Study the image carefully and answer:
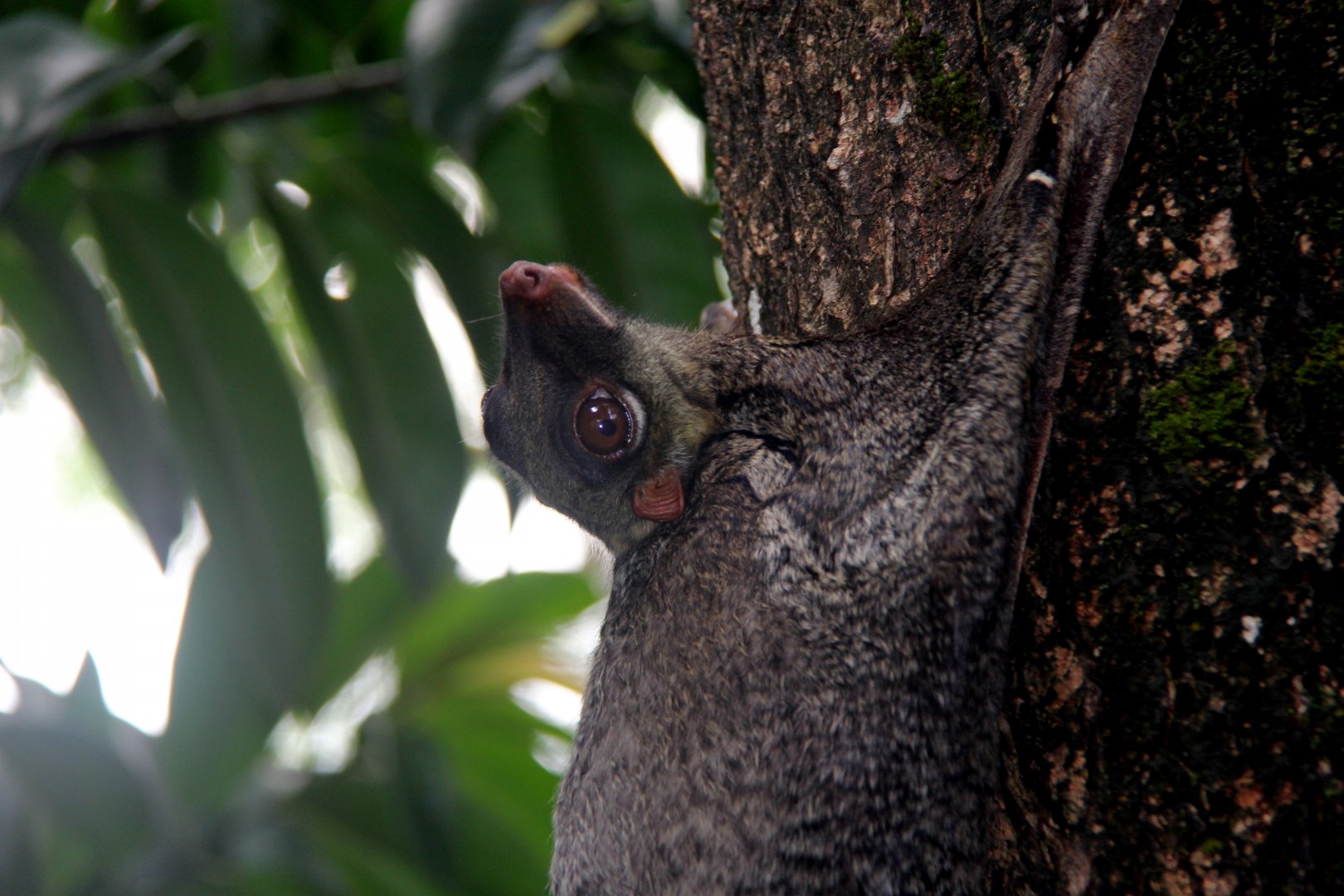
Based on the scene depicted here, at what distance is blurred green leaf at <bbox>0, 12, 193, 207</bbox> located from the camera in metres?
2.72

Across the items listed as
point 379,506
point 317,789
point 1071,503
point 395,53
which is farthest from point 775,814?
point 317,789

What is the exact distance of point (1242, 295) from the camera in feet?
6.07

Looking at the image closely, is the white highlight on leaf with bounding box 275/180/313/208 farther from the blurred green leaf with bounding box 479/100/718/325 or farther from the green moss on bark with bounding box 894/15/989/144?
the green moss on bark with bounding box 894/15/989/144

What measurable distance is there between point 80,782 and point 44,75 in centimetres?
295

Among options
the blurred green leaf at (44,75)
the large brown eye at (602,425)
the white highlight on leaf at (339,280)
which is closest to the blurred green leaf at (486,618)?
the white highlight on leaf at (339,280)

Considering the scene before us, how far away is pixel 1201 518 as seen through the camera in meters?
1.80

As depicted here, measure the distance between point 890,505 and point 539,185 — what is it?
2596 millimetres

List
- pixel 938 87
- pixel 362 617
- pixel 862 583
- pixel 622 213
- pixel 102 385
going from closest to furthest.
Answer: pixel 862 583 < pixel 938 87 < pixel 102 385 < pixel 622 213 < pixel 362 617

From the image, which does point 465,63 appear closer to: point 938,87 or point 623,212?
point 623,212

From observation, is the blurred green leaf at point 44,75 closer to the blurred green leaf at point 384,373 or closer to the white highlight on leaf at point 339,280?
the blurred green leaf at point 384,373

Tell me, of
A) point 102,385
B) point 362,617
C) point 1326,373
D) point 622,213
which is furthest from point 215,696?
point 1326,373

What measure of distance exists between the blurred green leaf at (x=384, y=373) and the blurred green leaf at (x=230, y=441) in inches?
9.0

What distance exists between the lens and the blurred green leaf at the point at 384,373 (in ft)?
12.7

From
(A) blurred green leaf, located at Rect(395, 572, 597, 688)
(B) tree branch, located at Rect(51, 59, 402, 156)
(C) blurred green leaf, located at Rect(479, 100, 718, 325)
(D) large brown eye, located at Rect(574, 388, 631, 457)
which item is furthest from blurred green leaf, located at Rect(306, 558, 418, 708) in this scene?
(D) large brown eye, located at Rect(574, 388, 631, 457)
